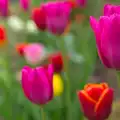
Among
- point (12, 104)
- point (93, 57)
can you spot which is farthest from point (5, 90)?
point (93, 57)

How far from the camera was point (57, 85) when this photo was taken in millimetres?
546

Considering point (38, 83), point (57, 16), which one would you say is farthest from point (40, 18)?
point (38, 83)

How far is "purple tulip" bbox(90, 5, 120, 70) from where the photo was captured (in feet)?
1.09

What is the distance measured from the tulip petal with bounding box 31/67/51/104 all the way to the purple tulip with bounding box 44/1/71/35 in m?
0.12

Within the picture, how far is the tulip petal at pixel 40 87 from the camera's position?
39cm

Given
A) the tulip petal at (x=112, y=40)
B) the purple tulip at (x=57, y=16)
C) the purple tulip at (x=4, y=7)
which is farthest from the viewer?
the purple tulip at (x=4, y=7)

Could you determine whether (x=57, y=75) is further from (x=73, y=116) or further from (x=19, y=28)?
(x=19, y=28)

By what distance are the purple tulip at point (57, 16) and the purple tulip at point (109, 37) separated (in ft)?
0.46

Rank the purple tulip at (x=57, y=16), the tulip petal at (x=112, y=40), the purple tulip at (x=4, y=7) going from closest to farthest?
the tulip petal at (x=112, y=40) → the purple tulip at (x=57, y=16) → the purple tulip at (x=4, y=7)

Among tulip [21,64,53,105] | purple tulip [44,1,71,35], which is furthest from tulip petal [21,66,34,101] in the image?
purple tulip [44,1,71,35]

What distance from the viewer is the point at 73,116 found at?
53 cm

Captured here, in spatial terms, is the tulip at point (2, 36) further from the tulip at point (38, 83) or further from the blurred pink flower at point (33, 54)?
the tulip at point (38, 83)

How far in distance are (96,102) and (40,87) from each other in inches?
2.1

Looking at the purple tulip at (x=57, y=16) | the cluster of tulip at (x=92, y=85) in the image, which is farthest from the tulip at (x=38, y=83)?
the purple tulip at (x=57, y=16)
